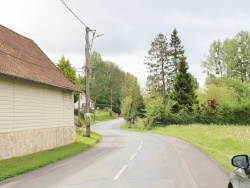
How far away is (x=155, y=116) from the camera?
54.0 meters

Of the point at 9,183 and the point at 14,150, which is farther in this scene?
the point at 14,150

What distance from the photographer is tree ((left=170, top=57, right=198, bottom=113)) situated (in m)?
54.1

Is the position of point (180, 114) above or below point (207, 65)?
below

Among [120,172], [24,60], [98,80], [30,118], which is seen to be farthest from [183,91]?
[98,80]

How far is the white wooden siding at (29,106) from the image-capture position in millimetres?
17562

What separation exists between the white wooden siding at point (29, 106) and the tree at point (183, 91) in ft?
98.8

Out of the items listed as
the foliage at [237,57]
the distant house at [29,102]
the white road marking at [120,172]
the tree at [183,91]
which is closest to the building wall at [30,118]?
the distant house at [29,102]

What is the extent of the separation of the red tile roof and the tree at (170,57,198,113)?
2969cm

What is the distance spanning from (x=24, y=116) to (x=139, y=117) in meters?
41.2

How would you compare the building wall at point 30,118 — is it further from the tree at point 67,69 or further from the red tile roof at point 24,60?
the tree at point 67,69

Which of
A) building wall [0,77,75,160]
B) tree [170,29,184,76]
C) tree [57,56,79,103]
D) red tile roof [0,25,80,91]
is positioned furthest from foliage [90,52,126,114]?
building wall [0,77,75,160]

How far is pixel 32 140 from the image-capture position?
20.3m

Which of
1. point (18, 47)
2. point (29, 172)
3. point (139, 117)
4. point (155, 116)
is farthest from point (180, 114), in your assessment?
point (29, 172)

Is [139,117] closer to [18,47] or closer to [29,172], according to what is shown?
[18,47]
